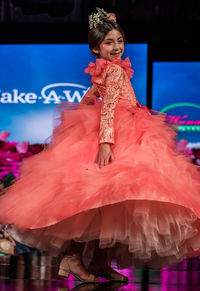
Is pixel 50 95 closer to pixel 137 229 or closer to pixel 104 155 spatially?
pixel 104 155

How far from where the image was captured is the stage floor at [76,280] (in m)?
2.03

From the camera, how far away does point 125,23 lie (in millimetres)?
4727

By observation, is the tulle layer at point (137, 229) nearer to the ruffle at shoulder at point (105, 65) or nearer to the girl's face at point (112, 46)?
the ruffle at shoulder at point (105, 65)

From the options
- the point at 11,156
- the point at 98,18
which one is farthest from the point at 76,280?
the point at 11,156

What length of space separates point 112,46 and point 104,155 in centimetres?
58

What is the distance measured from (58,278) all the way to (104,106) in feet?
2.61

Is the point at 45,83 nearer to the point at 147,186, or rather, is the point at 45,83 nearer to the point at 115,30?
the point at 115,30

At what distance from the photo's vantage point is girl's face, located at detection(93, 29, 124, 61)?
2408 mm

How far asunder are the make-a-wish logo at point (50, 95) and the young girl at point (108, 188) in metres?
2.36

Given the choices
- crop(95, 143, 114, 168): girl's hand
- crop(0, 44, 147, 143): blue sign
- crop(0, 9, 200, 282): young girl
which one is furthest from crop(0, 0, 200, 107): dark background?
crop(95, 143, 114, 168): girl's hand

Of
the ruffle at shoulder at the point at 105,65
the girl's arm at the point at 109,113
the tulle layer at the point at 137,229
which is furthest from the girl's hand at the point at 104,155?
the ruffle at shoulder at the point at 105,65

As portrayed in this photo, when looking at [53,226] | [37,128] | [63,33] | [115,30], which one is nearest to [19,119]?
[37,128]

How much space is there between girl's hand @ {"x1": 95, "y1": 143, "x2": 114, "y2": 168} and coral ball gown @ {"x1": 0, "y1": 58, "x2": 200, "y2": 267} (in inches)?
1.0

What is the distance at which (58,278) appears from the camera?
235 cm
